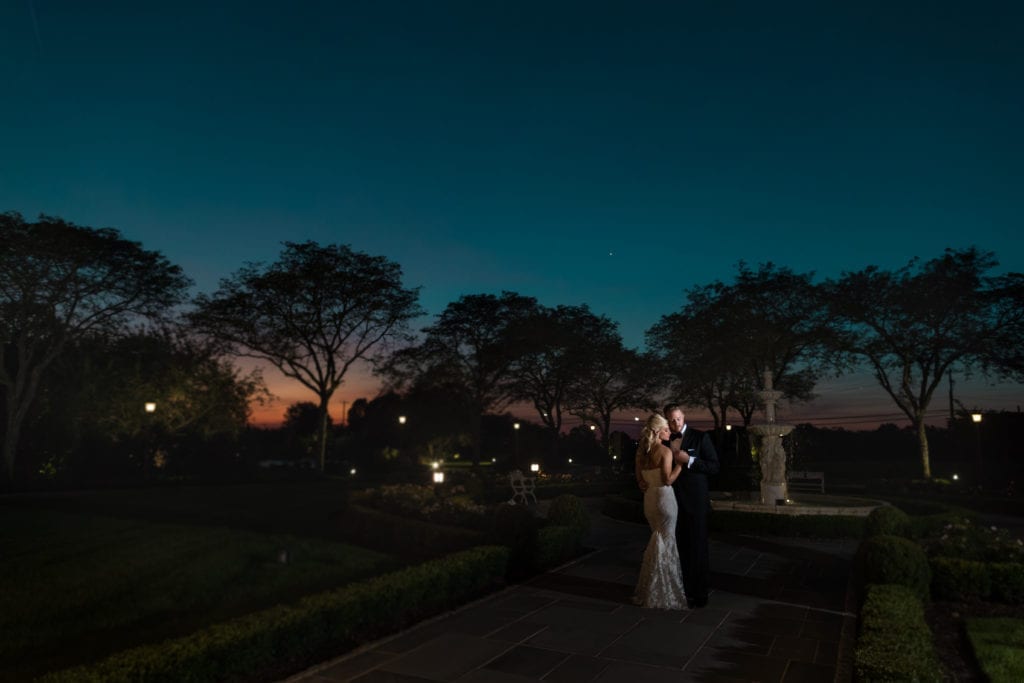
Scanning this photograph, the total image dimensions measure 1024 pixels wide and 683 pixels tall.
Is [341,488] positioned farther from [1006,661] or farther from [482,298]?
[1006,661]

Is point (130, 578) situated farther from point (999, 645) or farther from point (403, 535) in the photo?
point (999, 645)

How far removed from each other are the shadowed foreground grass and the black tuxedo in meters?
6.01

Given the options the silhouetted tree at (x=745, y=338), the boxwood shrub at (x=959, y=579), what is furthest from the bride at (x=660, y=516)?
the silhouetted tree at (x=745, y=338)

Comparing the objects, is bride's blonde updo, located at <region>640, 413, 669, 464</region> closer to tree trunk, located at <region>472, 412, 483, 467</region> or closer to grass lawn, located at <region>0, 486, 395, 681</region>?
grass lawn, located at <region>0, 486, 395, 681</region>

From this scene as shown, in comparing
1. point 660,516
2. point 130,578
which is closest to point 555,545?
point 660,516

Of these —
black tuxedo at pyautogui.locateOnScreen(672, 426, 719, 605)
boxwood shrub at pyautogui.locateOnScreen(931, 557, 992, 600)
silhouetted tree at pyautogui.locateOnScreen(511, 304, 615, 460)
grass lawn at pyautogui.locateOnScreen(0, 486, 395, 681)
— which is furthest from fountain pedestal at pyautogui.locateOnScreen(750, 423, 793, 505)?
silhouetted tree at pyautogui.locateOnScreen(511, 304, 615, 460)

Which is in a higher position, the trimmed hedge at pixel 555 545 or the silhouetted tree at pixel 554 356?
the silhouetted tree at pixel 554 356

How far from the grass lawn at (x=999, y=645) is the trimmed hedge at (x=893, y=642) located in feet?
1.72

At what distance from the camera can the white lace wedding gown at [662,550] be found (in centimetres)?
748

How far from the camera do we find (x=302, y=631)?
6.04 meters

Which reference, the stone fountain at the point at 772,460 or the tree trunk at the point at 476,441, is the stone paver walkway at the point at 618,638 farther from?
the tree trunk at the point at 476,441

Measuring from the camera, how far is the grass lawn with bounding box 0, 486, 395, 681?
7.77m

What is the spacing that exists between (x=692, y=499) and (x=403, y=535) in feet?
26.1

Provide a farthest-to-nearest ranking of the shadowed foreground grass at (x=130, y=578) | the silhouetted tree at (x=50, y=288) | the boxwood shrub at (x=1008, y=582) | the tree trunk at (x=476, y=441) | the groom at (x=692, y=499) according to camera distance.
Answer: the tree trunk at (x=476, y=441)
the silhouetted tree at (x=50, y=288)
the boxwood shrub at (x=1008, y=582)
the shadowed foreground grass at (x=130, y=578)
the groom at (x=692, y=499)
